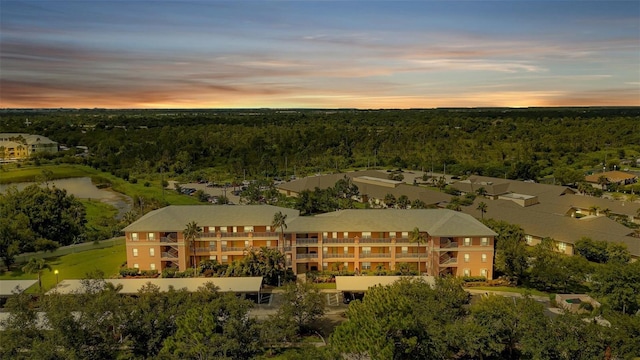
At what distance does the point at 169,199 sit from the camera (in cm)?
8606

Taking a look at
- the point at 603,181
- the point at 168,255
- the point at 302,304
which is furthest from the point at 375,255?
the point at 603,181

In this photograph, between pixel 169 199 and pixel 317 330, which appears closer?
pixel 317 330

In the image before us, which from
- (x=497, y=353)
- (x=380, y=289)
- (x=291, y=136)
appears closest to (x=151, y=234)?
(x=380, y=289)

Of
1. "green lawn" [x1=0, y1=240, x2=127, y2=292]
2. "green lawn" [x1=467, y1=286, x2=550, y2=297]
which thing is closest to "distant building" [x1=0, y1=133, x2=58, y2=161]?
"green lawn" [x1=0, y1=240, x2=127, y2=292]

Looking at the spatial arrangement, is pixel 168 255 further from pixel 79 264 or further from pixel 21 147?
pixel 21 147

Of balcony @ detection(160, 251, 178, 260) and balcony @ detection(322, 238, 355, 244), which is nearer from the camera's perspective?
balcony @ detection(160, 251, 178, 260)

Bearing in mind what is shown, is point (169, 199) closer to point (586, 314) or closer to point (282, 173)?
point (282, 173)

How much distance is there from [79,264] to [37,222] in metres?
11.1

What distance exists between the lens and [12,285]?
42812 mm

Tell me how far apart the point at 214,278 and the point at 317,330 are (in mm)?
11535

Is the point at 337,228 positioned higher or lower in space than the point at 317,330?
higher

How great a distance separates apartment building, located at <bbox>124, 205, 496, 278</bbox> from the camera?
1896 inches

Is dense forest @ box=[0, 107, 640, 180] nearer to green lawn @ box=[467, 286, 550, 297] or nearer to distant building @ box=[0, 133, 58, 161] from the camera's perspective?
distant building @ box=[0, 133, 58, 161]

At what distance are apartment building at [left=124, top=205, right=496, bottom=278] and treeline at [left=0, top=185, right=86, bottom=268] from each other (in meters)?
12.6
